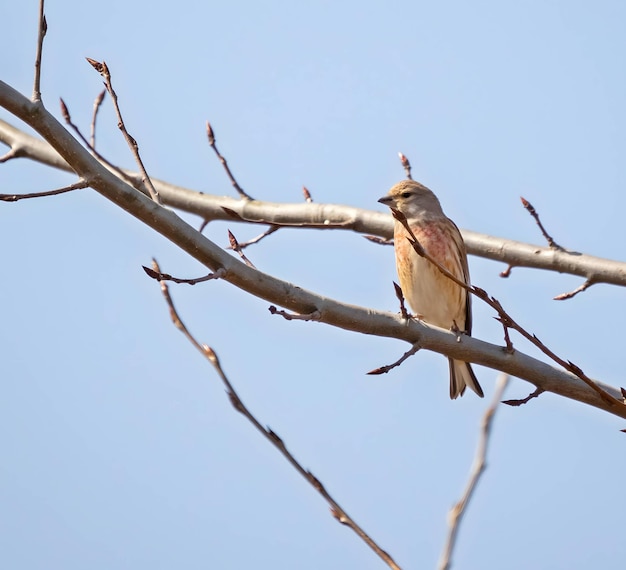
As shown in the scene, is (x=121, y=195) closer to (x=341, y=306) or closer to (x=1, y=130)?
(x=341, y=306)

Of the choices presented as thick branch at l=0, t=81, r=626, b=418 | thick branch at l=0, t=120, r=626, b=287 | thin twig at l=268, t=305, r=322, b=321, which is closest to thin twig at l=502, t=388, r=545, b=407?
thick branch at l=0, t=81, r=626, b=418

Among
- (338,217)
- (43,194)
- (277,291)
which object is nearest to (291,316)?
(277,291)

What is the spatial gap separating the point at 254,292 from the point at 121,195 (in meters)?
0.72

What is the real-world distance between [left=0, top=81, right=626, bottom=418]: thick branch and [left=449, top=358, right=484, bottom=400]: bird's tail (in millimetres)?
2443

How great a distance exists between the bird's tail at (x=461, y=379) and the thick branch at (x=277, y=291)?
244cm

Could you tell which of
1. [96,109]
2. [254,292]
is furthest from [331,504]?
[96,109]

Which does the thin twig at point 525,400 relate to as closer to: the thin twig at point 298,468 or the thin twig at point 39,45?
the thin twig at point 298,468

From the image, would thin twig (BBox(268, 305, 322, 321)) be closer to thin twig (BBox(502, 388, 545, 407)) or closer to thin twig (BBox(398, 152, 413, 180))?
thin twig (BBox(502, 388, 545, 407))

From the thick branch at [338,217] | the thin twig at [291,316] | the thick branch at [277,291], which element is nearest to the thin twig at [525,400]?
the thick branch at [277,291]

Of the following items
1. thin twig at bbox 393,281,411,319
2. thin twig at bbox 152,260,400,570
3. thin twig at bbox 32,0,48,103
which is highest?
thin twig at bbox 393,281,411,319

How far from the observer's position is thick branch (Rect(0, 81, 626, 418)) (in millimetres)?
4008

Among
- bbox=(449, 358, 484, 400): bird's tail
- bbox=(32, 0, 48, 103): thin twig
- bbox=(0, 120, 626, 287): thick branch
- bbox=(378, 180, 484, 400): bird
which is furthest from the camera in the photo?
bbox=(378, 180, 484, 400): bird

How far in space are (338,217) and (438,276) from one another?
96 cm

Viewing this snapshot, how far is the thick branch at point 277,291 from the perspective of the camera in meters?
4.01
